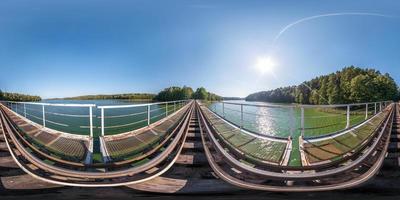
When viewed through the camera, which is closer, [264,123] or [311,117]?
[311,117]

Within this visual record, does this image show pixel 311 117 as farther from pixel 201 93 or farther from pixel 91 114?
pixel 91 114

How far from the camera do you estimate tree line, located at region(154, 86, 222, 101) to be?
2.80m

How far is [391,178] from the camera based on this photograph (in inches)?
68.1

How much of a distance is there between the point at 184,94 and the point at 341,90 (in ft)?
5.92

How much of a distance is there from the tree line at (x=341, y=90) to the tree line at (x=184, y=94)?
44 cm

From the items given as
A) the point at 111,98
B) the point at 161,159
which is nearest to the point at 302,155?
the point at 161,159

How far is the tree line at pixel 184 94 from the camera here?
2803mm

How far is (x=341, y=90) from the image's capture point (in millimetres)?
2781

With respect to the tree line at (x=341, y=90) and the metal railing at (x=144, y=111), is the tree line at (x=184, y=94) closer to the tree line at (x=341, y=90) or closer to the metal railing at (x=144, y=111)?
the metal railing at (x=144, y=111)

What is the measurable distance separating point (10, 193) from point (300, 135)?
2.33 metres

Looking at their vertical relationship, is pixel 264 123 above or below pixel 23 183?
above

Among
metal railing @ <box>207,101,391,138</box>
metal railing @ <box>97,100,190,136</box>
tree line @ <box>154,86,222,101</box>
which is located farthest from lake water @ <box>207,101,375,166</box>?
metal railing @ <box>97,100,190,136</box>

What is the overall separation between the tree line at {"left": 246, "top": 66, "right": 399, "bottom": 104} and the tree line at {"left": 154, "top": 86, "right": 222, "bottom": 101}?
44cm

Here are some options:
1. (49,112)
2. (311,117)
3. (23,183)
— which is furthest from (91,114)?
(311,117)
